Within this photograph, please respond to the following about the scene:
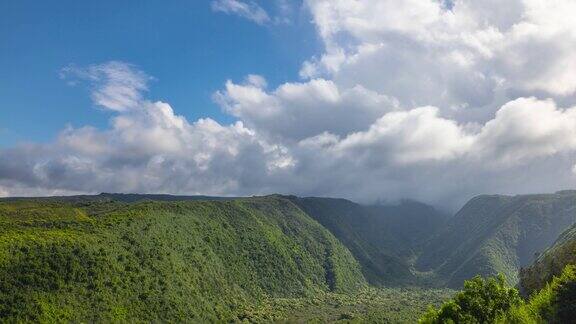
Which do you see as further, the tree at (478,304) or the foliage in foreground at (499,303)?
the tree at (478,304)

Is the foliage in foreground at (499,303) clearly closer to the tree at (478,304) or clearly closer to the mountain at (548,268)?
the tree at (478,304)

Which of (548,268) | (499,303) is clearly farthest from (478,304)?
(548,268)

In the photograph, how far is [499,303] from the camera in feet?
293

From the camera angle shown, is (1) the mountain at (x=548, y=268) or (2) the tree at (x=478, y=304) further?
(1) the mountain at (x=548, y=268)

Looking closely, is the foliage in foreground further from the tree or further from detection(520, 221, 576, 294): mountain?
detection(520, 221, 576, 294): mountain

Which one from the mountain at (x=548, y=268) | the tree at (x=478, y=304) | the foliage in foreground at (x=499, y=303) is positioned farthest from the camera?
the mountain at (x=548, y=268)

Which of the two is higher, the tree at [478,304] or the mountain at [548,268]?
the mountain at [548,268]

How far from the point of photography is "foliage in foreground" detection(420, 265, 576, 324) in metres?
62.8

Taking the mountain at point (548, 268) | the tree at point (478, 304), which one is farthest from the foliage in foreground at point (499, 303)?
the mountain at point (548, 268)

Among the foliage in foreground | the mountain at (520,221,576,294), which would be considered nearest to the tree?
the foliage in foreground

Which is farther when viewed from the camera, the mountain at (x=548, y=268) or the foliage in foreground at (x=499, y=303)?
the mountain at (x=548, y=268)

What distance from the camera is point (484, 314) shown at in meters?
87.5

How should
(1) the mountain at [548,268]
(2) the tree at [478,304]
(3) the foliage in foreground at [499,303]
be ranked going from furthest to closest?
1. (1) the mountain at [548,268]
2. (2) the tree at [478,304]
3. (3) the foliage in foreground at [499,303]

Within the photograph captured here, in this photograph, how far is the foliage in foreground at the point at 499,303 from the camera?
62.8m
